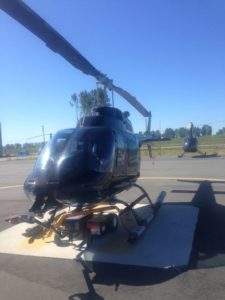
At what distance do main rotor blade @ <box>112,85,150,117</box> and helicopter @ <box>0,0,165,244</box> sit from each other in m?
3.81

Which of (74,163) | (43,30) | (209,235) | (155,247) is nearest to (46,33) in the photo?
(43,30)

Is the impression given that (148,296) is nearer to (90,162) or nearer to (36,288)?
(36,288)

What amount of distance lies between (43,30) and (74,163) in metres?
2.55

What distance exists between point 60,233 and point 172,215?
3.75 metres

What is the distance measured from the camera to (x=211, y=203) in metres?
10.8

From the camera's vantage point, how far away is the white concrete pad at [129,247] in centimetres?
608

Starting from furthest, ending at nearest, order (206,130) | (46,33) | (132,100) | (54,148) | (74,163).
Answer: (206,130), (132,100), (54,148), (74,163), (46,33)

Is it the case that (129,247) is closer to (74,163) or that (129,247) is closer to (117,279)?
(117,279)

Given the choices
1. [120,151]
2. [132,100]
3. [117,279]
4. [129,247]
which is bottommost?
[117,279]

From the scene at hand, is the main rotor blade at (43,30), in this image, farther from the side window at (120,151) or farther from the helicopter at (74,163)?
the side window at (120,151)

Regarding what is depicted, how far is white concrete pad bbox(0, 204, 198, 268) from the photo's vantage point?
6078mm

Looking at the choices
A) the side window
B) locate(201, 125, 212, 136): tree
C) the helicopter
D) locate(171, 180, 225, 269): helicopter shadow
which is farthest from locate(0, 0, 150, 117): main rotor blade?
locate(201, 125, 212, 136): tree

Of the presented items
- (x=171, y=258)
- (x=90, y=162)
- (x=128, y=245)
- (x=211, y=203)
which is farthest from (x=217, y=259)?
(x=211, y=203)

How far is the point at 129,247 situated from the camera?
669 cm
